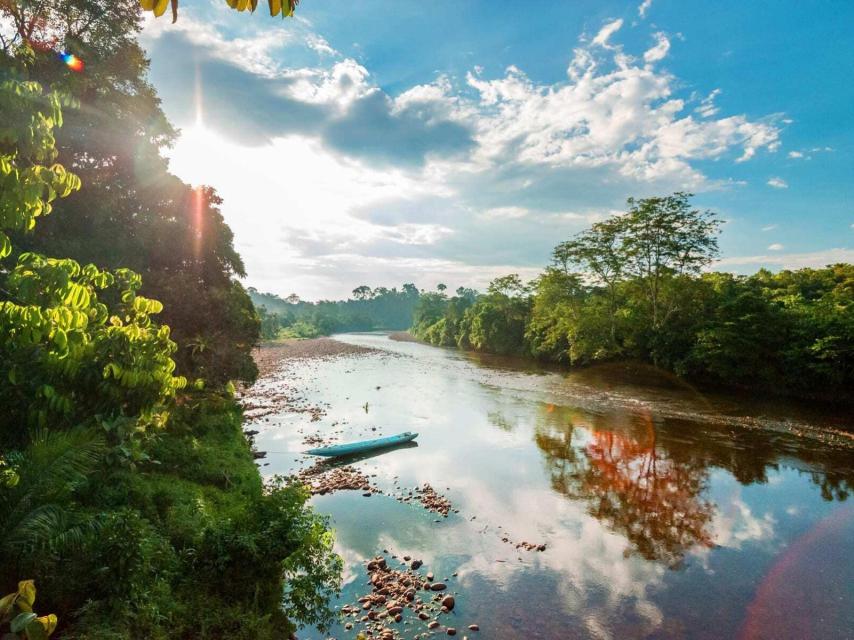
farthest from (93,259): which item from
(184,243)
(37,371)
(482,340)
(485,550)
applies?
(482,340)

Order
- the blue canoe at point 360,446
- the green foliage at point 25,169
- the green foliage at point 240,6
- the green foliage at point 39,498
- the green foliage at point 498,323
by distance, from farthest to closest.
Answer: the green foliage at point 498,323
the blue canoe at point 360,446
the green foliage at point 39,498
the green foliage at point 25,169
the green foliage at point 240,6

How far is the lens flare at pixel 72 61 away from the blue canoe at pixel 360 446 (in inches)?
743

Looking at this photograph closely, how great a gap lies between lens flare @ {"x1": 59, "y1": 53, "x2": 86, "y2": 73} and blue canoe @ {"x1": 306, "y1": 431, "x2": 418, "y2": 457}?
18884 mm

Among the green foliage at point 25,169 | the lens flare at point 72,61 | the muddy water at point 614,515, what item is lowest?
the muddy water at point 614,515

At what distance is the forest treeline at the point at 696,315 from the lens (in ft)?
98.7

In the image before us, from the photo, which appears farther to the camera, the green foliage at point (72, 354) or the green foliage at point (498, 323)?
the green foliage at point (498, 323)

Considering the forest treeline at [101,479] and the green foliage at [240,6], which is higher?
the green foliage at [240,6]

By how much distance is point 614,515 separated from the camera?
14.6 meters

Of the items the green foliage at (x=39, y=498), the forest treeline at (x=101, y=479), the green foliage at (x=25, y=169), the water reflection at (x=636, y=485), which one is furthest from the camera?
the water reflection at (x=636, y=485)

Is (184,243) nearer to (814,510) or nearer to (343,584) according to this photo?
(343,584)

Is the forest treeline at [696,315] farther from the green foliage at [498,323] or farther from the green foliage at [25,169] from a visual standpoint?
the green foliage at [25,169]

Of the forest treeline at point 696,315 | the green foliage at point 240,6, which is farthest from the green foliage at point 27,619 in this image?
the forest treeline at point 696,315

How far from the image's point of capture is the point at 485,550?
12.5 metres

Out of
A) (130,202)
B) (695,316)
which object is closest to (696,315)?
(695,316)
